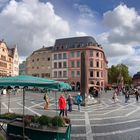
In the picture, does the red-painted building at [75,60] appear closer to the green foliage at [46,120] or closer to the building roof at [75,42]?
the building roof at [75,42]

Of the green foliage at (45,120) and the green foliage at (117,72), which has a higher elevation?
the green foliage at (117,72)

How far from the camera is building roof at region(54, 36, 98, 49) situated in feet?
308

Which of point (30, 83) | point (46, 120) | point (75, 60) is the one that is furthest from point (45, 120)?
point (75, 60)

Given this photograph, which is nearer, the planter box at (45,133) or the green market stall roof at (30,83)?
the green market stall roof at (30,83)

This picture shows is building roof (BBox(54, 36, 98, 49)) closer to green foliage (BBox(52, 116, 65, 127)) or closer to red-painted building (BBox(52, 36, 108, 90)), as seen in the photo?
red-painted building (BBox(52, 36, 108, 90))

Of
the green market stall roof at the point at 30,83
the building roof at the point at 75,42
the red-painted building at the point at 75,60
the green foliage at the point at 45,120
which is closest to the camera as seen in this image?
the green market stall roof at the point at 30,83

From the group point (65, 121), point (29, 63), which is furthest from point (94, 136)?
point (29, 63)

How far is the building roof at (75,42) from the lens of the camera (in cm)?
9381

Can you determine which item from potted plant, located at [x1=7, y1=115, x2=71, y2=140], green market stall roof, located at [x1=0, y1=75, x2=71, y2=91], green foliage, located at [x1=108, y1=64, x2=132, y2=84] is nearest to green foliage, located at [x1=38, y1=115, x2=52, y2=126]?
potted plant, located at [x1=7, y1=115, x2=71, y2=140]

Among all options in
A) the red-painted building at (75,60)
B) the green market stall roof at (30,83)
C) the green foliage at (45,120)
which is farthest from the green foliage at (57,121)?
the red-painted building at (75,60)

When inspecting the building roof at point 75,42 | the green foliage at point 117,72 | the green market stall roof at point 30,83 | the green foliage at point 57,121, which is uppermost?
the building roof at point 75,42

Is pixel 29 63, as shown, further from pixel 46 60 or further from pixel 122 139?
pixel 122 139

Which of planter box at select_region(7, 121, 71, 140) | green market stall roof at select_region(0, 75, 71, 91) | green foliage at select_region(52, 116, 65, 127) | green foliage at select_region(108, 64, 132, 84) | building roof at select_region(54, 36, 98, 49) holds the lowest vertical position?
planter box at select_region(7, 121, 71, 140)

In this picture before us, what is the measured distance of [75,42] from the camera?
9544 cm
